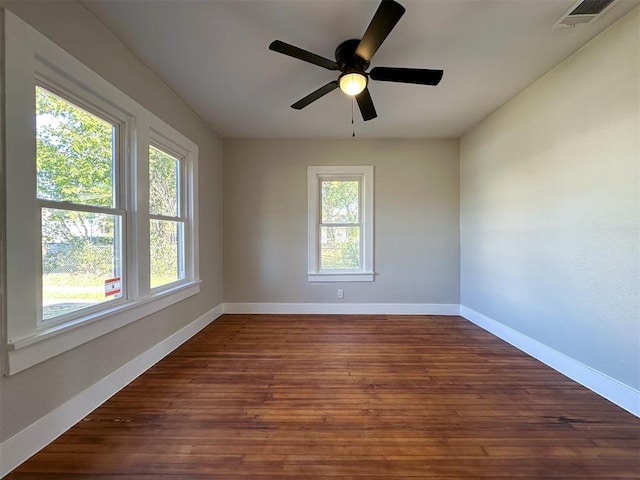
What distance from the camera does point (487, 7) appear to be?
173 centimetres

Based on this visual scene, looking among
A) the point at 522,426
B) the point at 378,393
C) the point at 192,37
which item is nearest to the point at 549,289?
the point at 522,426

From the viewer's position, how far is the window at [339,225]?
13.4ft

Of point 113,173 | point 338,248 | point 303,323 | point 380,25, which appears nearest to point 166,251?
point 113,173

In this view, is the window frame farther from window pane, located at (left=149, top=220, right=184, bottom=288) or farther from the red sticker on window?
window pane, located at (left=149, top=220, right=184, bottom=288)

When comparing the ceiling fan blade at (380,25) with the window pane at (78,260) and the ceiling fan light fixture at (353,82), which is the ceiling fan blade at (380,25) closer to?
the ceiling fan light fixture at (353,82)

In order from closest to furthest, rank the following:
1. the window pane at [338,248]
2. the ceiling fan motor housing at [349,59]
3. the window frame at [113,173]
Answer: the window frame at [113,173] < the ceiling fan motor housing at [349,59] < the window pane at [338,248]

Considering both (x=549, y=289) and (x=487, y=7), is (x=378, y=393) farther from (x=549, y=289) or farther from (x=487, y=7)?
(x=487, y=7)

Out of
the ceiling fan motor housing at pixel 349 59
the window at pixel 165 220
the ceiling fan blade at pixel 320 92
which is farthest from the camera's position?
the window at pixel 165 220

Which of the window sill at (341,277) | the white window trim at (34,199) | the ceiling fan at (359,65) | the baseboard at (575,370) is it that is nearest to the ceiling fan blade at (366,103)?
the ceiling fan at (359,65)

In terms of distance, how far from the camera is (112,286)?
2.08 m

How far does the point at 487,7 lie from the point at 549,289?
2193mm

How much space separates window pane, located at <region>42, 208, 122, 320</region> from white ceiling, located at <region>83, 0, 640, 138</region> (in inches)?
51.6

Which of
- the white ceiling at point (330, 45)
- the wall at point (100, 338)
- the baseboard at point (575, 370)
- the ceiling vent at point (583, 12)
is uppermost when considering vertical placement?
the white ceiling at point (330, 45)

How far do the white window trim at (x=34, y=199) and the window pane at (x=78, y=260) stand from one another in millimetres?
74
